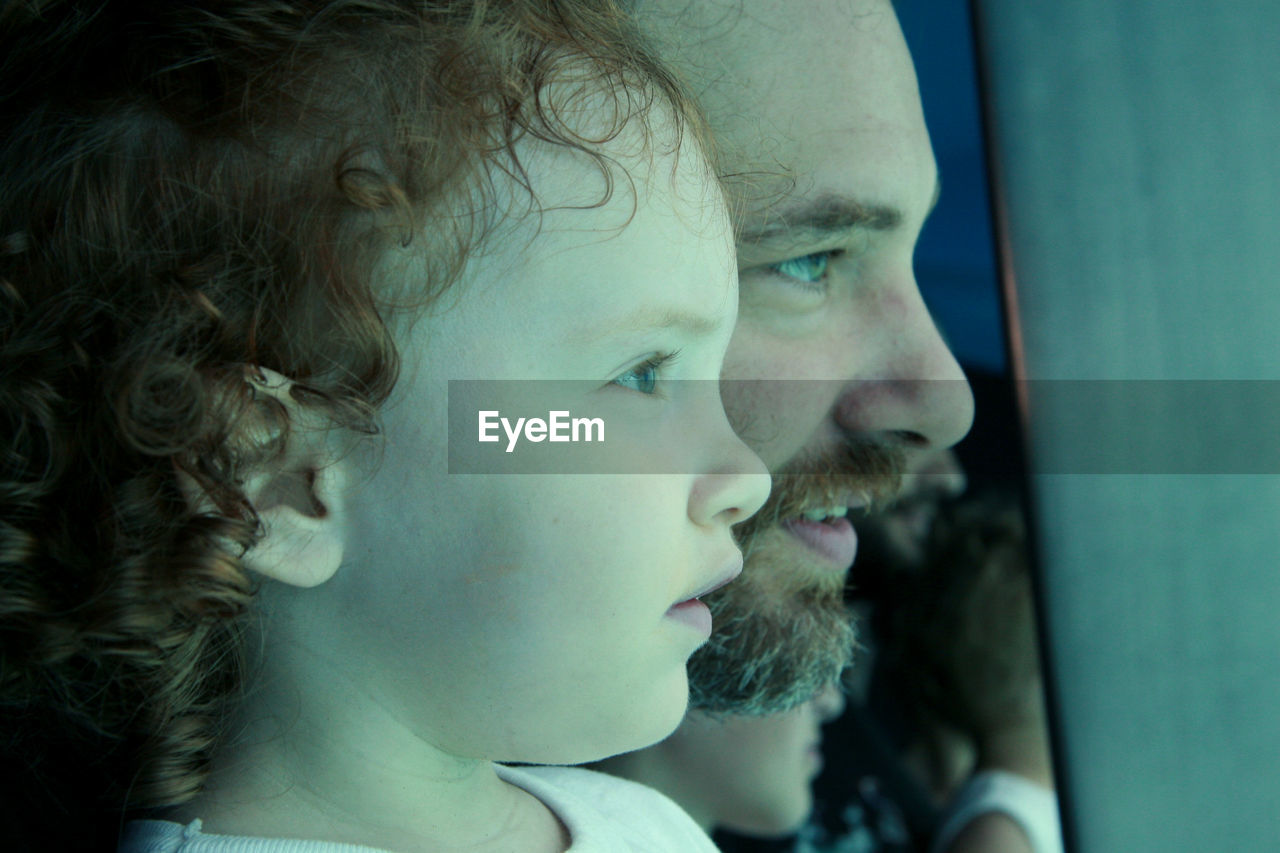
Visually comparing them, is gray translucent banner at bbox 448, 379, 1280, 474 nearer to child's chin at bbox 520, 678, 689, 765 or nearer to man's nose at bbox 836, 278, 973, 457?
man's nose at bbox 836, 278, 973, 457

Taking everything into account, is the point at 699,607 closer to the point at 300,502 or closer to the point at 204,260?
the point at 300,502

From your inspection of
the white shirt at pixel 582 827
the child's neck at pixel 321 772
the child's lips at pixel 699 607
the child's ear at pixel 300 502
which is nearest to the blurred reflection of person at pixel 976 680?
the white shirt at pixel 582 827

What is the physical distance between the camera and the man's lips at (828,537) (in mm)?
961

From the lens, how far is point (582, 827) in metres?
0.77

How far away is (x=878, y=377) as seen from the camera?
920 millimetres

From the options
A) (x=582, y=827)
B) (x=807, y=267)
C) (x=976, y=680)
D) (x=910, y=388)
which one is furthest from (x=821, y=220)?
(x=976, y=680)

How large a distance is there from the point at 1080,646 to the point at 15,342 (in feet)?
2.89

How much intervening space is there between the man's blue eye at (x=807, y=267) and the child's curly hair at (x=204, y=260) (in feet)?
1.04

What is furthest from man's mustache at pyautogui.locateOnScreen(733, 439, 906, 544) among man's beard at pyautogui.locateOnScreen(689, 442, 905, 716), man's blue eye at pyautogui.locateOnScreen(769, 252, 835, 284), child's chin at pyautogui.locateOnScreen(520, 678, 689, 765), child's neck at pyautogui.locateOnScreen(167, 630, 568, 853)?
child's neck at pyautogui.locateOnScreen(167, 630, 568, 853)

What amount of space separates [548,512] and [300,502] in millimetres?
155

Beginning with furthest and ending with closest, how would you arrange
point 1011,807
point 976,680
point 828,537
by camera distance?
point 976,680, point 1011,807, point 828,537

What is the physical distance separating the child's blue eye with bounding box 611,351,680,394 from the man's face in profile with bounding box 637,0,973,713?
0.72 feet

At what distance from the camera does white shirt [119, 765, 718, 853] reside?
24.9 inches

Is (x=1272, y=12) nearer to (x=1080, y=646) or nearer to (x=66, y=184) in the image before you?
(x=1080, y=646)
